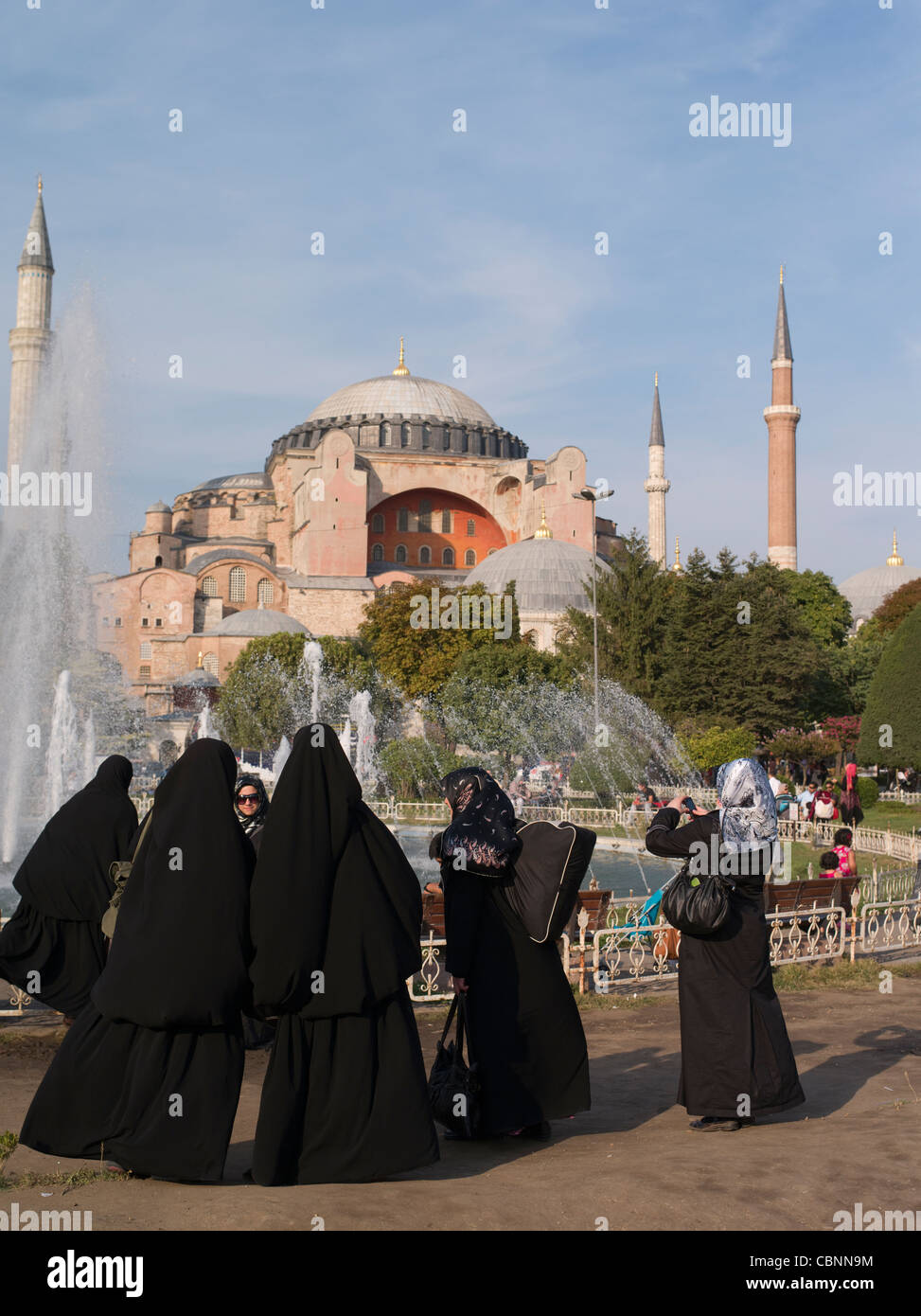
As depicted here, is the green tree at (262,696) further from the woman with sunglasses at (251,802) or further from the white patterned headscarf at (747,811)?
the white patterned headscarf at (747,811)

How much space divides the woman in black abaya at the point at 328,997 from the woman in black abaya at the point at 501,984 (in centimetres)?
51

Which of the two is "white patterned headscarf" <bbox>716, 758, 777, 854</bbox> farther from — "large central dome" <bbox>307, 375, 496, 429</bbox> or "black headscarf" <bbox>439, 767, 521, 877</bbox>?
"large central dome" <bbox>307, 375, 496, 429</bbox>

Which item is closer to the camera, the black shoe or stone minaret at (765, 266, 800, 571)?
the black shoe

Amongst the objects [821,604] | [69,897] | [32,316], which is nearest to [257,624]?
[32,316]

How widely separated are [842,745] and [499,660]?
28.9 feet

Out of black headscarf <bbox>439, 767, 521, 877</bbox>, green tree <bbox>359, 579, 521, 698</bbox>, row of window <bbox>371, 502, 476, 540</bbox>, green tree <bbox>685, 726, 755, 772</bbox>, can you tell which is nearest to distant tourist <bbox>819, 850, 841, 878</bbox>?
black headscarf <bbox>439, 767, 521, 877</bbox>

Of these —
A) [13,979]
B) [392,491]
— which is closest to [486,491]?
[392,491]

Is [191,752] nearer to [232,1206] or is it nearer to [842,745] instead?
[232,1206]

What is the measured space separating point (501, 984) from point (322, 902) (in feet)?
2.93

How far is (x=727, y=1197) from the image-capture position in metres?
3.23

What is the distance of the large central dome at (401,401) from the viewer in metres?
57.9

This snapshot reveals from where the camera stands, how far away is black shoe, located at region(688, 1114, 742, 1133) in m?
4.13

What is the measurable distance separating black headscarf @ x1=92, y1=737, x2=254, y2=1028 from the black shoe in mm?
1681

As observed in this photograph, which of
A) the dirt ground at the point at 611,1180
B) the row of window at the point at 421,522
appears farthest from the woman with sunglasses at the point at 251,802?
the row of window at the point at 421,522
